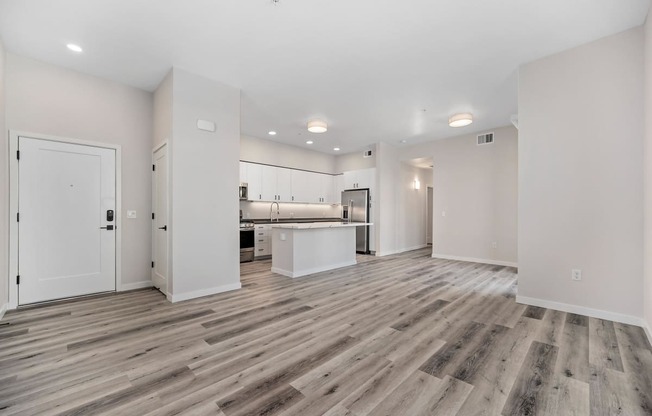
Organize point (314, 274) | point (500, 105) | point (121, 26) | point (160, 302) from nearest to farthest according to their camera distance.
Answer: point (121, 26)
point (160, 302)
point (500, 105)
point (314, 274)

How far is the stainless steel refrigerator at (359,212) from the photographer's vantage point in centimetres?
766

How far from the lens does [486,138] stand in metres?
6.20

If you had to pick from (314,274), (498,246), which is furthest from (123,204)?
(498,246)

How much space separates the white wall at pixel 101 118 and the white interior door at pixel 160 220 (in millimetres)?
212

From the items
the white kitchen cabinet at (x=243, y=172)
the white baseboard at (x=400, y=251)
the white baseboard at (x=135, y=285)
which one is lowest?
the white baseboard at (x=400, y=251)

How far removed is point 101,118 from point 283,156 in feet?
13.7

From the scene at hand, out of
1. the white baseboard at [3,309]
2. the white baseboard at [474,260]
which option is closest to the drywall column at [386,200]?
the white baseboard at [474,260]

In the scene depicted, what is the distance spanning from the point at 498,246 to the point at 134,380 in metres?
6.53

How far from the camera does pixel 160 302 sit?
3.45 meters

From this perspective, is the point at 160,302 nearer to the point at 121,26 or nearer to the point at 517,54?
the point at 121,26

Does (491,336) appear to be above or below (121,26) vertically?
below

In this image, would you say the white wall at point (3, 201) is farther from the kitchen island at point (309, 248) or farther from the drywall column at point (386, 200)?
the drywall column at point (386, 200)

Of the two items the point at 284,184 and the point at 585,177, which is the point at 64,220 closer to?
the point at 284,184

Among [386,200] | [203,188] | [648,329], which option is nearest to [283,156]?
[386,200]
